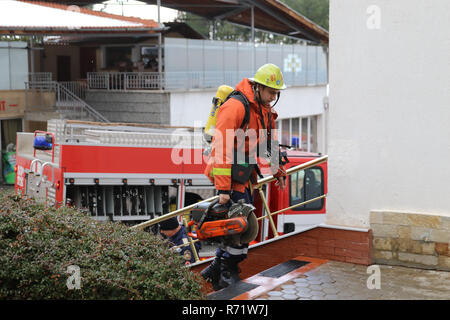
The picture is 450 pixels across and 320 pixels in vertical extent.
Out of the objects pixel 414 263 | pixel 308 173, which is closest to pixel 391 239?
pixel 414 263

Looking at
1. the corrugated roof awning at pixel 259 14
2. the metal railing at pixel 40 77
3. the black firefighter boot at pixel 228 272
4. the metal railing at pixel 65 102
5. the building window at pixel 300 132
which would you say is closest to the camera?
the black firefighter boot at pixel 228 272

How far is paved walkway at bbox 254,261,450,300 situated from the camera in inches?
204

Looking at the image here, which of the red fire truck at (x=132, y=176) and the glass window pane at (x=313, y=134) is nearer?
the red fire truck at (x=132, y=176)

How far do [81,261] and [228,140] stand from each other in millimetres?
1962

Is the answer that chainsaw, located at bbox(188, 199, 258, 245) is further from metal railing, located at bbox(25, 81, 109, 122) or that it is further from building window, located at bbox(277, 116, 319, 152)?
building window, located at bbox(277, 116, 319, 152)

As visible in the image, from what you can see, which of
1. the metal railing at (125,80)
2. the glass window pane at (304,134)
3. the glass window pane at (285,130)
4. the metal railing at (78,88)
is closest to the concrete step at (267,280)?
the metal railing at (125,80)

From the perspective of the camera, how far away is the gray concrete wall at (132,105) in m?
21.3

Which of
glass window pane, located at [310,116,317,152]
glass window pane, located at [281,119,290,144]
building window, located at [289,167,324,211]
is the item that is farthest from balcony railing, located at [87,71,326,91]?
building window, located at [289,167,324,211]

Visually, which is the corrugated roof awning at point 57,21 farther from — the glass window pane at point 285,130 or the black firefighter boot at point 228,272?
the black firefighter boot at point 228,272

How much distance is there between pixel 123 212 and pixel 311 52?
69.2 feet

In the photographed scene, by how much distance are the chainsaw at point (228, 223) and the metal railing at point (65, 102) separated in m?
16.6

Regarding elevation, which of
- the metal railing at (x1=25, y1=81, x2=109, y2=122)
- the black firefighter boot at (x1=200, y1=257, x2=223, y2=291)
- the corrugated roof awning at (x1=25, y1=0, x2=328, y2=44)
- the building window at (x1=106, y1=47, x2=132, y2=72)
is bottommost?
the black firefighter boot at (x1=200, y1=257, x2=223, y2=291)

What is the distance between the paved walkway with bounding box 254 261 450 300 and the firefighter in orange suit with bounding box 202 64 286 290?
719 millimetres
